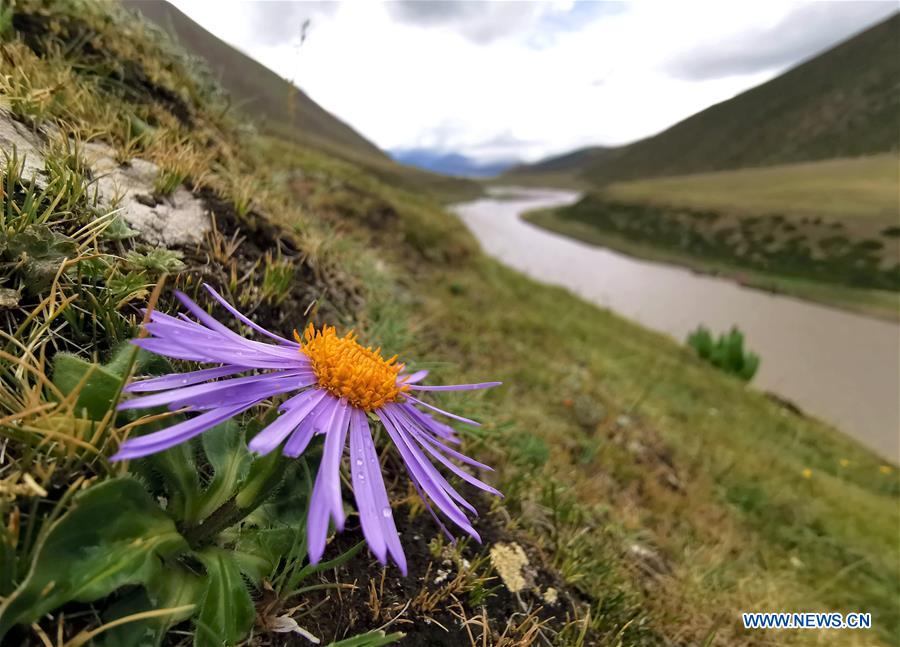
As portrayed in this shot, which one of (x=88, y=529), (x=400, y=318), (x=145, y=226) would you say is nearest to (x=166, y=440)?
(x=88, y=529)

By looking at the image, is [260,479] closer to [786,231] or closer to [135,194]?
[135,194]

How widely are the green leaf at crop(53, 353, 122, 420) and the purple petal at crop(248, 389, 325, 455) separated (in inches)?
14.2

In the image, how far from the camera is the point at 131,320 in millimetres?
1399

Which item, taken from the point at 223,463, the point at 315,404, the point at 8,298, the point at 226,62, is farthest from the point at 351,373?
the point at 226,62

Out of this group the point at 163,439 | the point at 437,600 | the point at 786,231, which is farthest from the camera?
the point at 786,231

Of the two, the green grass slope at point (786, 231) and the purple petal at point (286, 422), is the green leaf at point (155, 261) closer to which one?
the purple petal at point (286, 422)

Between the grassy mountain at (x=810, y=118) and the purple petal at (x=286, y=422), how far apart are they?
267 feet

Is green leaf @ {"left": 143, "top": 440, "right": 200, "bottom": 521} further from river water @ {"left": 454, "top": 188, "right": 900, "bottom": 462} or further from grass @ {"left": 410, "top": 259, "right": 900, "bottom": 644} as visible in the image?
river water @ {"left": 454, "top": 188, "right": 900, "bottom": 462}

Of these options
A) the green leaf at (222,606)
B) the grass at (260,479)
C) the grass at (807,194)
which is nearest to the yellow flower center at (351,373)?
the grass at (260,479)

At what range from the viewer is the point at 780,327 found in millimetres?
19438

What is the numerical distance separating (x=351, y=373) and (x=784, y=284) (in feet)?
101

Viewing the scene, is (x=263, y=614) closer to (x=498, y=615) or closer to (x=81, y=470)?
(x=81, y=470)

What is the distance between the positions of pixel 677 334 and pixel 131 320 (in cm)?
1940

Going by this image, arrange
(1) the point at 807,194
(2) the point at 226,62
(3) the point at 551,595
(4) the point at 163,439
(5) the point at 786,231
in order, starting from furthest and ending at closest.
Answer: (1) the point at 807,194 → (5) the point at 786,231 → (2) the point at 226,62 → (3) the point at 551,595 → (4) the point at 163,439
